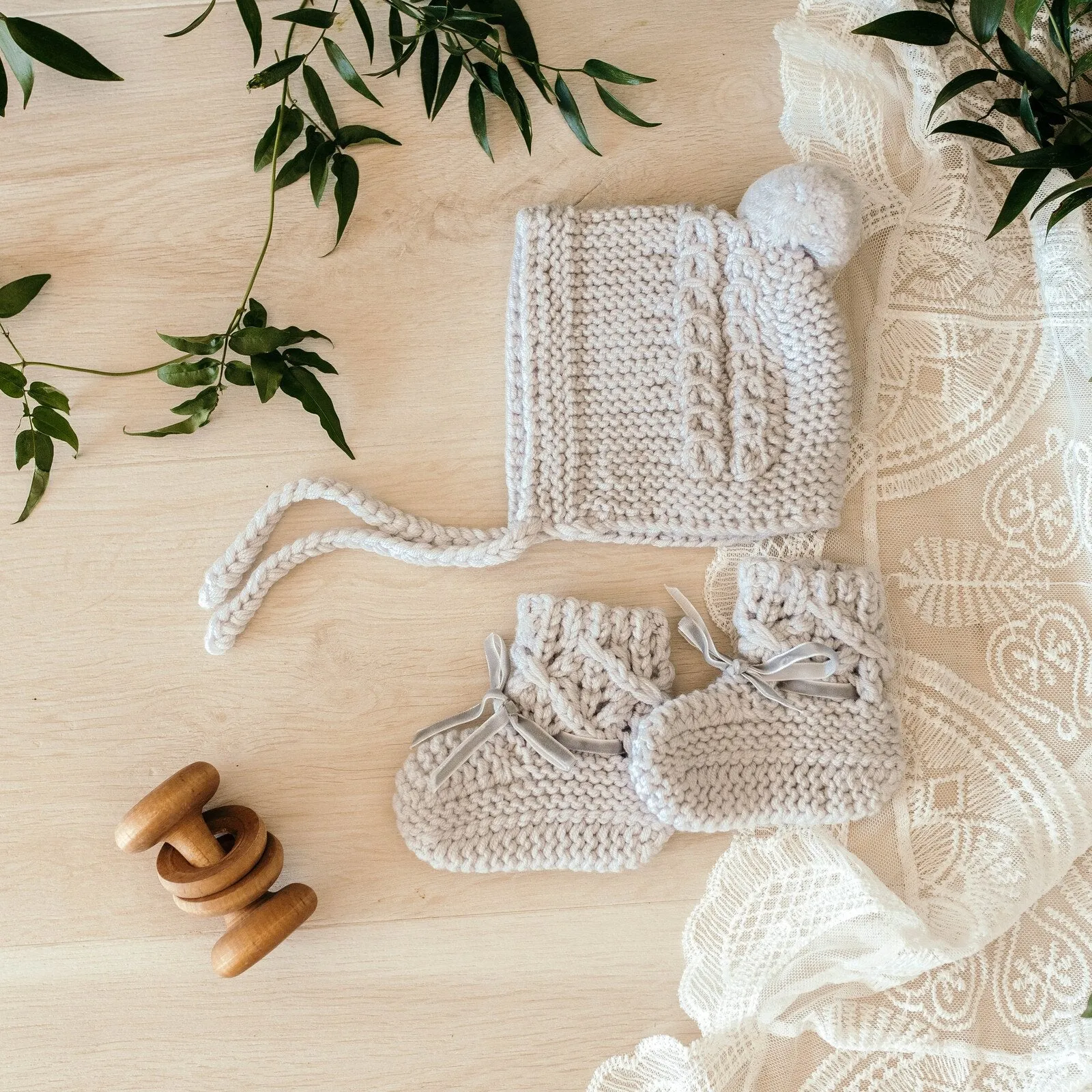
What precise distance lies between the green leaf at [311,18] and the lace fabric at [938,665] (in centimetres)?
49

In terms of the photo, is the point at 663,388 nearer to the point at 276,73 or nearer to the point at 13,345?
the point at 276,73

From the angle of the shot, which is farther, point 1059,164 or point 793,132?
point 793,132

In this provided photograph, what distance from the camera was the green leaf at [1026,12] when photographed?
788 mm

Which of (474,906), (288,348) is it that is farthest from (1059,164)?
(474,906)

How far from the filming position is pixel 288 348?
0.99 metres

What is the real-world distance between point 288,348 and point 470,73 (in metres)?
0.36

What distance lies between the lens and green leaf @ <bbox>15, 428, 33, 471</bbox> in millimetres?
974

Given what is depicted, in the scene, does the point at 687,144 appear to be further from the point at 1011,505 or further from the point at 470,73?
the point at 1011,505

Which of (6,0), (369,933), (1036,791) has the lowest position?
(369,933)

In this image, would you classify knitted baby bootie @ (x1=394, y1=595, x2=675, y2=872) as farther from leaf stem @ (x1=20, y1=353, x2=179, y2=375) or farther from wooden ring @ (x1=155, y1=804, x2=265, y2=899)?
leaf stem @ (x1=20, y1=353, x2=179, y2=375)

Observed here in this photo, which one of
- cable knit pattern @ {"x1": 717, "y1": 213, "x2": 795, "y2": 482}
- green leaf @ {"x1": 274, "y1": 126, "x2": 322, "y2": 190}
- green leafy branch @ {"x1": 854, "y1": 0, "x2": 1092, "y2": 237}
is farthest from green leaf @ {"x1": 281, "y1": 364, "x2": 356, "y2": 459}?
green leafy branch @ {"x1": 854, "y1": 0, "x2": 1092, "y2": 237}

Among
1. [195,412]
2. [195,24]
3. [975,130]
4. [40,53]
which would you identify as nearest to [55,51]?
[40,53]

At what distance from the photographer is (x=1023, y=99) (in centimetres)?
92

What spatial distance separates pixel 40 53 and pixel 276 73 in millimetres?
222
